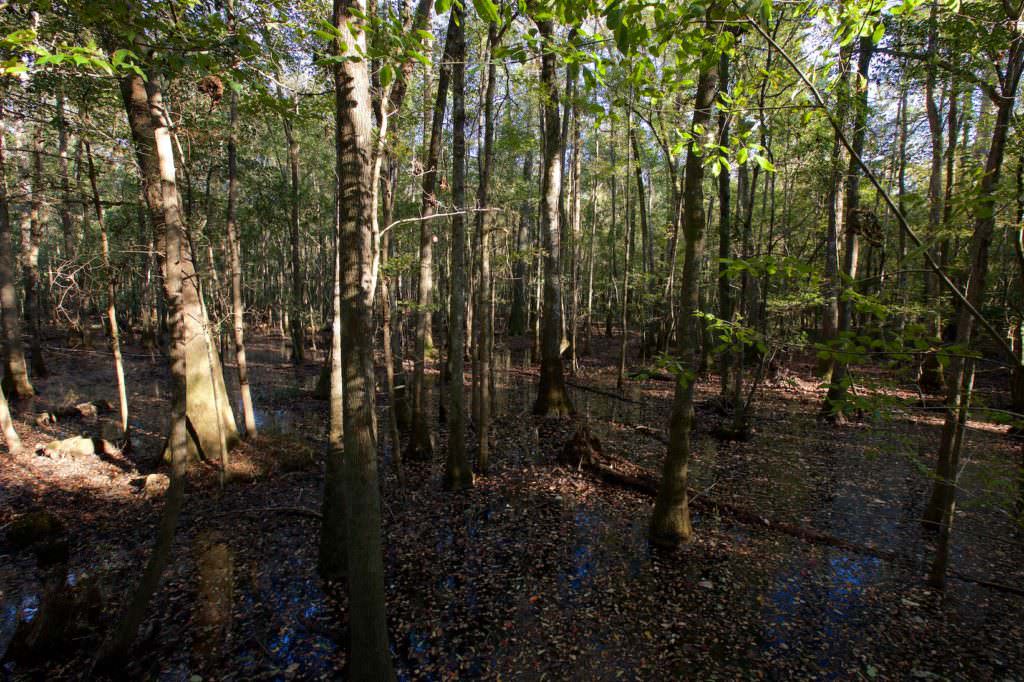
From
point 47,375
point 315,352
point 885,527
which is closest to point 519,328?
point 315,352

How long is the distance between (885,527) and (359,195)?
918 cm

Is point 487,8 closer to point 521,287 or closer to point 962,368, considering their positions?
point 962,368

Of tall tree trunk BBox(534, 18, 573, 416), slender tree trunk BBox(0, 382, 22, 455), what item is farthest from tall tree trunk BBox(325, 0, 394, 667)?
slender tree trunk BBox(0, 382, 22, 455)

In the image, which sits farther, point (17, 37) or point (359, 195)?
point (359, 195)

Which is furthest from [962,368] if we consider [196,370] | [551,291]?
[196,370]

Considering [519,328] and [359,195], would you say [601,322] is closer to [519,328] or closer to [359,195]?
[519,328]

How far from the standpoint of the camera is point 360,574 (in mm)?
3959

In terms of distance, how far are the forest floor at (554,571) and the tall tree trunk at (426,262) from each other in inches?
28.6

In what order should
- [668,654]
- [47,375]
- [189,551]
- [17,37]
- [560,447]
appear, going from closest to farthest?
[17,37]
[668,654]
[189,551]
[560,447]
[47,375]

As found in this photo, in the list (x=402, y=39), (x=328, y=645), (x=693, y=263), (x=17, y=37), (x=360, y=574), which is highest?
(x=402, y=39)

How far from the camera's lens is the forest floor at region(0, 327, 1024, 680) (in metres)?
4.88

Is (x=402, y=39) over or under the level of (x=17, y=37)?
over

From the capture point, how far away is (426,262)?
30.7ft

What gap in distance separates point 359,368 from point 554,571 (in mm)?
4391
